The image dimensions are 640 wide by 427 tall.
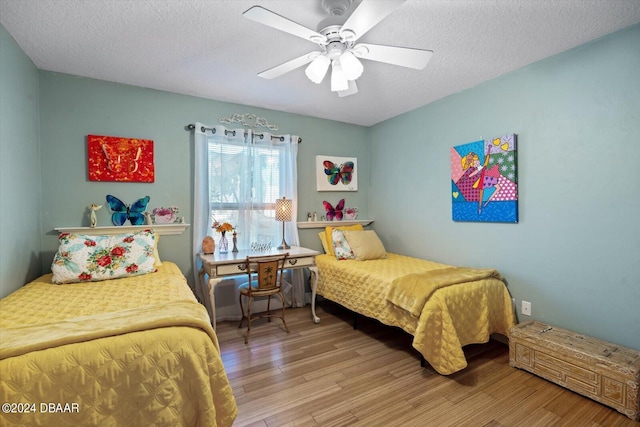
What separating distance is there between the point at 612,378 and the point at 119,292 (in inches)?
122

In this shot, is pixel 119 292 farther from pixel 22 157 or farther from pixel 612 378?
pixel 612 378

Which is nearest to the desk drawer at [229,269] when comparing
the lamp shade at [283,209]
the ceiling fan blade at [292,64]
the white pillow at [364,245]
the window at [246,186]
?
the window at [246,186]

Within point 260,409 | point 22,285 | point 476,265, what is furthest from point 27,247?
point 476,265

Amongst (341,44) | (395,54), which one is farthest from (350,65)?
(395,54)

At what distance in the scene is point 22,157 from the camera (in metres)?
2.20

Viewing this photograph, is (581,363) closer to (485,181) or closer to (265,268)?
(485,181)

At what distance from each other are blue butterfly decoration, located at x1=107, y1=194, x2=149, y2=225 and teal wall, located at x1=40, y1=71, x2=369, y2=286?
2.0 inches

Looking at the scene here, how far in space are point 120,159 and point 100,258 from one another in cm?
104

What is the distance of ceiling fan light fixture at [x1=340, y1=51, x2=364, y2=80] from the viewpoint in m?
1.77

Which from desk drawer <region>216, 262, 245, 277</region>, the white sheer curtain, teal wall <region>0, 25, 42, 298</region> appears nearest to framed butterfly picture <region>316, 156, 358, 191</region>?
the white sheer curtain

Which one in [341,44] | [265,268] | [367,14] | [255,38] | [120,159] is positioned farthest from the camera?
[120,159]

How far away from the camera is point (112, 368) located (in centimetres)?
119

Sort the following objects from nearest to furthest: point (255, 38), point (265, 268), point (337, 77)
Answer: point (337, 77)
point (255, 38)
point (265, 268)

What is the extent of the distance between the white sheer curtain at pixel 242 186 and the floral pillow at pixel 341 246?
20.0 inches
